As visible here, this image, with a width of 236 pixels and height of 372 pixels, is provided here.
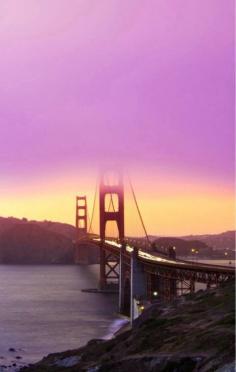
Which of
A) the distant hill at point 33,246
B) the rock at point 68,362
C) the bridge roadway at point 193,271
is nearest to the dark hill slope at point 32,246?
the distant hill at point 33,246

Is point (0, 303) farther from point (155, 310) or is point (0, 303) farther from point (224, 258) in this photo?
point (224, 258)

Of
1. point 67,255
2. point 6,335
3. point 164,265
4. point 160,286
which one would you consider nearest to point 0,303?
point 6,335

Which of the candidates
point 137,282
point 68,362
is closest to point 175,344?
point 68,362

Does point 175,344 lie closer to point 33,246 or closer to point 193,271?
point 193,271

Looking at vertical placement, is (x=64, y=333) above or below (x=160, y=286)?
below

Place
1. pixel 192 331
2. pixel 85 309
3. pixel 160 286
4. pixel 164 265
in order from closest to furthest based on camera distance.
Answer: pixel 192 331 → pixel 164 265 → pixel 160 286 → pixel 85 309

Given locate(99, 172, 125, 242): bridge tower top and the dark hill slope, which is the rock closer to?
locate(99, 172, 125, 242): bridge tower top
